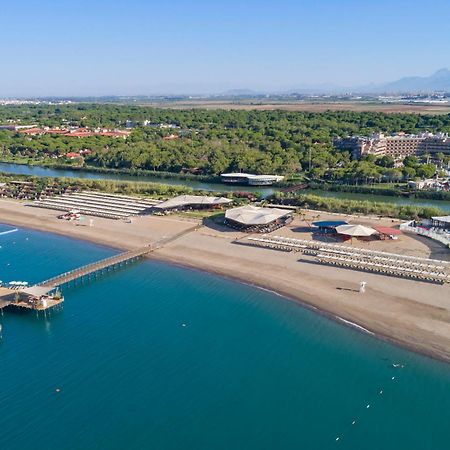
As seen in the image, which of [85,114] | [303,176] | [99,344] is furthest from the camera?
[85,114]

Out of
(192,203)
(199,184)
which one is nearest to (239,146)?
(199,184)

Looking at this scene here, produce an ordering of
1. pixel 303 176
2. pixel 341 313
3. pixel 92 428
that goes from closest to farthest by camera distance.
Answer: pixel 92 428
pixel 341 313
pixel 303 176

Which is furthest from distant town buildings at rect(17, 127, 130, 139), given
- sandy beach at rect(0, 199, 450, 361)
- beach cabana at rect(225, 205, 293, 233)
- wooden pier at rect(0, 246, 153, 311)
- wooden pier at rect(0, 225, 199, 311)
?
wooden pier at rect(0, 246, 153, 311)

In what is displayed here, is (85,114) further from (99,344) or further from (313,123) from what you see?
(99,344)

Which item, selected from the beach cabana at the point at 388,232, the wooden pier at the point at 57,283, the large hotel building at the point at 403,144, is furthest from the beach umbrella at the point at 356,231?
the large hotel building at the point at 403,144

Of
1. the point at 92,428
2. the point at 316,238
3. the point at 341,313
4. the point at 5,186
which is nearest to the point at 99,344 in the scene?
the point at 92,428

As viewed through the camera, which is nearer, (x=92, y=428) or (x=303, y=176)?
(x=92, y=428)

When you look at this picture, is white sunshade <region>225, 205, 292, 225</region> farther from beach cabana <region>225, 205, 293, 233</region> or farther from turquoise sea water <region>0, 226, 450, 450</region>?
turquoise sea water <region>0, 226, 450, 450</region>
